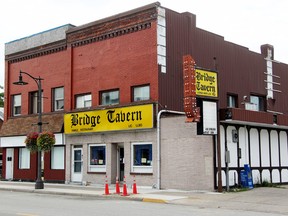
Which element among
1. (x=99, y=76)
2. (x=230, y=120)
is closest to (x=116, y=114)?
(x=99, y=76)

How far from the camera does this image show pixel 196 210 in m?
15.3

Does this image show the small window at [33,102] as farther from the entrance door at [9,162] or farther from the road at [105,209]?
the road at [105,209]


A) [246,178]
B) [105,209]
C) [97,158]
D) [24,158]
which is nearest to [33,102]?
[24,158]

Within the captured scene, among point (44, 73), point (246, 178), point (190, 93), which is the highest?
point (44, 73)

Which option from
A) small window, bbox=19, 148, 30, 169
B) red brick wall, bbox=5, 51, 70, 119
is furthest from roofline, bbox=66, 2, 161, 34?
small window, bbox=19, 148, 30, 169

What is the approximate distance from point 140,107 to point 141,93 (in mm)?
1041

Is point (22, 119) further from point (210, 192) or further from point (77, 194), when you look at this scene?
point (210, 192)

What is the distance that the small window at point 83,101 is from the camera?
90.4ft

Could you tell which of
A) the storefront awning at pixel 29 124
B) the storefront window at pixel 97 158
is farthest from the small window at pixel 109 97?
the storefront awning at pixel 29 124

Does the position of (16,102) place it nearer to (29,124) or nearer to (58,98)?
(29,124)

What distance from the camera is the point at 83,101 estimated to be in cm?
2791

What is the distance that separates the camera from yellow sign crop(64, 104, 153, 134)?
78.1ft

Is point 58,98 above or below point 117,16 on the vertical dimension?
below

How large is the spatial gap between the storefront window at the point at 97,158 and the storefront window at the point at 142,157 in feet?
7.80
